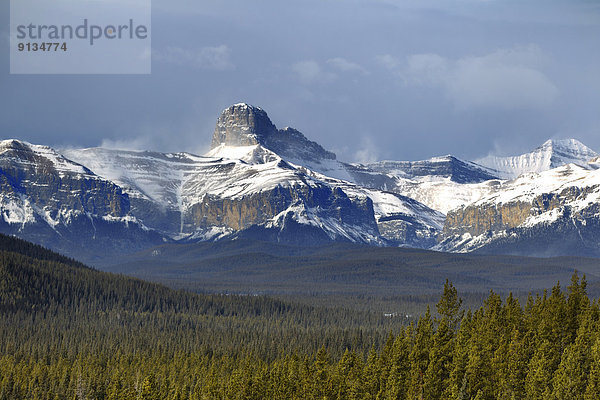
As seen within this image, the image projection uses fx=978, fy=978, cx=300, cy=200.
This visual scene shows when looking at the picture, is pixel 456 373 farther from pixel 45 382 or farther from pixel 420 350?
pixel 45 382

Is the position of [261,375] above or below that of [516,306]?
below

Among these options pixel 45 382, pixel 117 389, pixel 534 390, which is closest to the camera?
pixel 534 390

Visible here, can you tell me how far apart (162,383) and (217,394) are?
63.2 feet

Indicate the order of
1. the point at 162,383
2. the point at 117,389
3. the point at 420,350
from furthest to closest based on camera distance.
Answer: the point at 162,383, the point at 117,389, the point at 420,350

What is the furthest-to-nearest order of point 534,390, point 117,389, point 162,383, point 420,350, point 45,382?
point 45,382 < point 162,383 < point 117,389 < point 420,350 < point 534,390

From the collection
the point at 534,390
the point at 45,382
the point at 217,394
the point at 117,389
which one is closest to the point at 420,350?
the point at 534,390

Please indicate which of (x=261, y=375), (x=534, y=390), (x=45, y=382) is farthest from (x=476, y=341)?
(x=45, y=382)

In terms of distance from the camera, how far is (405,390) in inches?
5630

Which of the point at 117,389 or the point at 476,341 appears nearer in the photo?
the point at 476,341

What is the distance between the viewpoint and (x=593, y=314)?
506 feet

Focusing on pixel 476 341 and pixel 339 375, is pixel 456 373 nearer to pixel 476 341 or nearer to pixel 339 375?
pixel 476 341

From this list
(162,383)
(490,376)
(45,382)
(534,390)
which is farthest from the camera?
(45,382)

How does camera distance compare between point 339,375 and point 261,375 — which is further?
point 261,375

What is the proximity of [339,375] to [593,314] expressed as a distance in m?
41.3
